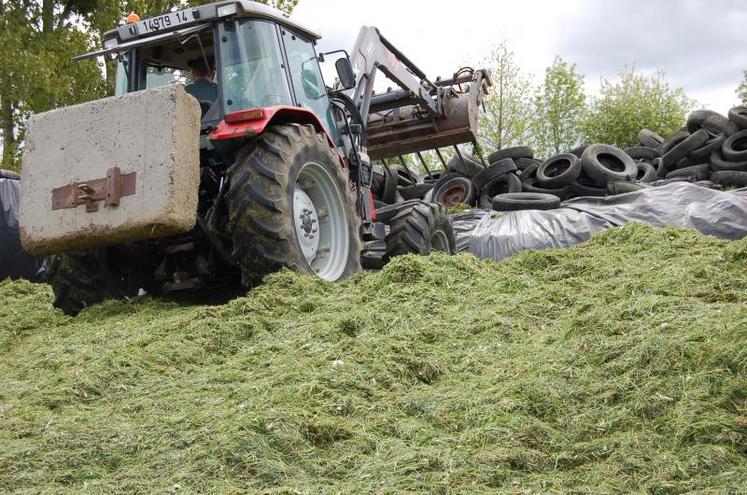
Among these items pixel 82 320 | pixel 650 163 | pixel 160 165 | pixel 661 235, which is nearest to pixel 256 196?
pixel 160 165

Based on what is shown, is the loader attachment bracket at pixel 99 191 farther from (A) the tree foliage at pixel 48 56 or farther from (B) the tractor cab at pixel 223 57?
(A) the tree foliage at pixel 48 56

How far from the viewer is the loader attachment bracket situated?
17.9 ft

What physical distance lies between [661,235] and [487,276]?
1635mm

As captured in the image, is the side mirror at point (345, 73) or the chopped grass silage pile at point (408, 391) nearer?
the chopped grass silage pile at point (408, 391)

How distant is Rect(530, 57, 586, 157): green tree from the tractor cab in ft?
78.7

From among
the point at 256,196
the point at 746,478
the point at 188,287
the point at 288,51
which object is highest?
the point at 288,51

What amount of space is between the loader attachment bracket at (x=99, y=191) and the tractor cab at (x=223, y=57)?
0.91 metres

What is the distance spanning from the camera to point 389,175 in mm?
12133

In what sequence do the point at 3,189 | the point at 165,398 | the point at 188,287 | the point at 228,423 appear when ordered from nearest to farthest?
the point at 228,423 → the point at 165,398 → the point at 188,287 → the point at 3,189

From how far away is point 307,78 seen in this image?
7.08m

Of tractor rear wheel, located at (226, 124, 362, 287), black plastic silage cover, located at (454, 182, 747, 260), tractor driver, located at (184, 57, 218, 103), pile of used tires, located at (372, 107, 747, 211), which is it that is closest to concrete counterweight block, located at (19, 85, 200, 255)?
tractor rear wheel, located at (226, 124, 362, 287)

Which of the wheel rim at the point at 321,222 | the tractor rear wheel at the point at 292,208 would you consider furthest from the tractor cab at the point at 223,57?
the wheel rim at the point at 321,222

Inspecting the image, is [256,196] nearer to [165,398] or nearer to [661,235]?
[165,398]

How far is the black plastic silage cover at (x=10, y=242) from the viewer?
33.3 ft
